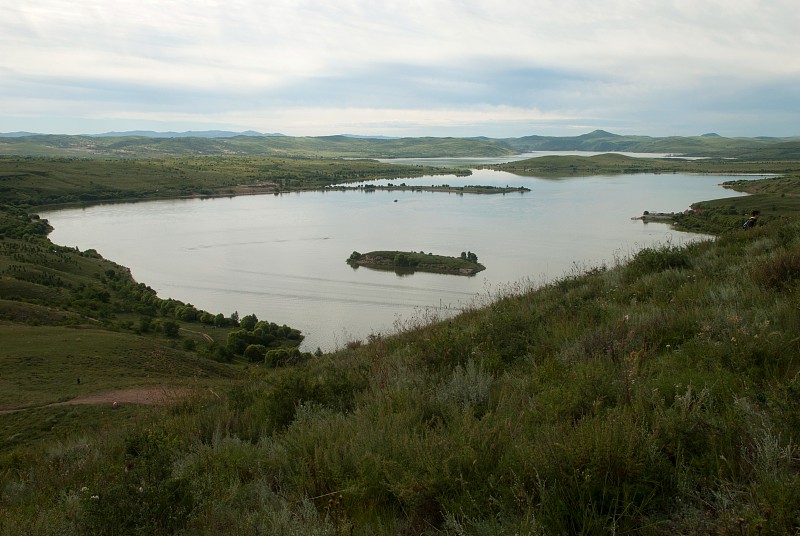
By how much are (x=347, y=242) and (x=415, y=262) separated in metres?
11.3

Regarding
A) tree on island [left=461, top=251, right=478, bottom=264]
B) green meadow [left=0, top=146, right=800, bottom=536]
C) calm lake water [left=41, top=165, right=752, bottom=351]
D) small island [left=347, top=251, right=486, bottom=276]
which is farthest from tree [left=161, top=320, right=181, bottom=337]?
tree on island [left=461, top=251, right=478, bottom=264]

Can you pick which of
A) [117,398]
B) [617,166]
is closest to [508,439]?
[117,398]

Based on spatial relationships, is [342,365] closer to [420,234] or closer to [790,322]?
[790,322]

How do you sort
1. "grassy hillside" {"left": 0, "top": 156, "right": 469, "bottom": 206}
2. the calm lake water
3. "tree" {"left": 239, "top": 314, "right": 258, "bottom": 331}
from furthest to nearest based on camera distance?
"grassy hillside" {"left": 0, "top": 156, "right": 469, "bottom": 206}
the calm lake water
"tree" {"left": 239, "top": 314, "right": 258, "bottom": 331}

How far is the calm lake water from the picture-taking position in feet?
109

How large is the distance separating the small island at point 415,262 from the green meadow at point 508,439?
32.2m

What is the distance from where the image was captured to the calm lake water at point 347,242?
109ft

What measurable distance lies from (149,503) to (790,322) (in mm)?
4220

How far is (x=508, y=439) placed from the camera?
2869 millimetres

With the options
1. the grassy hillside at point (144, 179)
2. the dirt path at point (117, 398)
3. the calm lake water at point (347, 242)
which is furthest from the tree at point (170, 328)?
the grassy hillside at point (144, 179)

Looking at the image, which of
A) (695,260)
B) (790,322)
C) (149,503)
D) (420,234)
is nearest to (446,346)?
(790,322)

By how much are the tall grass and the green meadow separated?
0.04ft

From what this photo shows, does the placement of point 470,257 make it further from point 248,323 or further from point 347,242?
point 248,323

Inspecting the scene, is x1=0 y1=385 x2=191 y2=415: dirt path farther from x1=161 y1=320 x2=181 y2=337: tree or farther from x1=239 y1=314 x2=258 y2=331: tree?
x1=239 y1=314 x2=258 y2=331: tree
